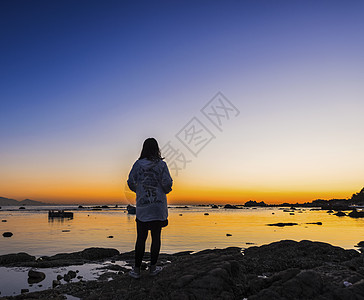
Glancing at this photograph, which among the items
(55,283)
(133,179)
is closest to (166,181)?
(133,179)

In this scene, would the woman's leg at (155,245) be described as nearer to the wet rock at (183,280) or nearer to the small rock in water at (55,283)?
the wet rock at (183,280)

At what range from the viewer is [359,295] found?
17.4 feet

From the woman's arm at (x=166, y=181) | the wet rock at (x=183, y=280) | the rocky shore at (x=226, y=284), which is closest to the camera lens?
the rocky shore at (x=226, y=284)

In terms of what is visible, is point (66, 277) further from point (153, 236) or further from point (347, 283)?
point (347, 283)

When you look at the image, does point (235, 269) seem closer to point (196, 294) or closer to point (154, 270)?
point (196, 294)

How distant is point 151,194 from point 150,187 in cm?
19

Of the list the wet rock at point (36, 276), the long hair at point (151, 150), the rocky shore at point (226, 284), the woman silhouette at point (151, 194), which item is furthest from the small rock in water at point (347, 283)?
the wet rock at point (36, 276)

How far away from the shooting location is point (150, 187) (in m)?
7.24

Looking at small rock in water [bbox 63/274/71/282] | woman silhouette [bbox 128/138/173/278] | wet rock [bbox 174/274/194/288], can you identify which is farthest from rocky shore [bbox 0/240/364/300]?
small rock in water [bbox 63/274/71/282]

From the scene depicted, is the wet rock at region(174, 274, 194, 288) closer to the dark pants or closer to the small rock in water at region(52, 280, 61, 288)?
the dark pants

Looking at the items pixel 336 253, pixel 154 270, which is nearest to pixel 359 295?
pixel 154 270

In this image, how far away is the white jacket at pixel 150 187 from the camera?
7.12 meters

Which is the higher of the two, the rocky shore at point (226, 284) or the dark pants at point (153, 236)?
the dark pants at point (153, 236)

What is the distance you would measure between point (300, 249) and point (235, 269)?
609cm
